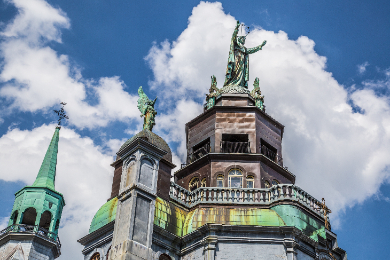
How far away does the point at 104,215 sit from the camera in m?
30.7

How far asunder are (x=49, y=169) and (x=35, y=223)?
19.2 feet

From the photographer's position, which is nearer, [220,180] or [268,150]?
[220,180]

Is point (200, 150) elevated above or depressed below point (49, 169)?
below

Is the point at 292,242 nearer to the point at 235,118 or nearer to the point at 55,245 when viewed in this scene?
the point at 235,118

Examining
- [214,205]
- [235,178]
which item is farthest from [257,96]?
[214,205]

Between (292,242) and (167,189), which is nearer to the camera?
(292,242)

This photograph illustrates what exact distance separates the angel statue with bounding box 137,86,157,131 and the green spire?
631 inches

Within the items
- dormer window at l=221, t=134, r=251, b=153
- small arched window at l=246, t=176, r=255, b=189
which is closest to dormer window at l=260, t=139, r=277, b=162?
dormer window at l=221, t=134, r=251, b=153

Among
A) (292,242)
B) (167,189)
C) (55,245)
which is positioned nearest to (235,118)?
(167,189)

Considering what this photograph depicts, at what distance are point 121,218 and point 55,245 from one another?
21.4 m

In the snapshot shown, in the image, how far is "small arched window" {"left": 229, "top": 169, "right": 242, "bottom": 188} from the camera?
34344mm

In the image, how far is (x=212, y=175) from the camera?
3456 centimetres

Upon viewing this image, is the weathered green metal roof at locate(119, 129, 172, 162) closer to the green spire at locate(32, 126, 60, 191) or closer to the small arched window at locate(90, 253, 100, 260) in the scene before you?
the small arched window at locate(90, 253, 100, 260)

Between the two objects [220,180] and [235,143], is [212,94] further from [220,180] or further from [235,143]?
[220,180]
